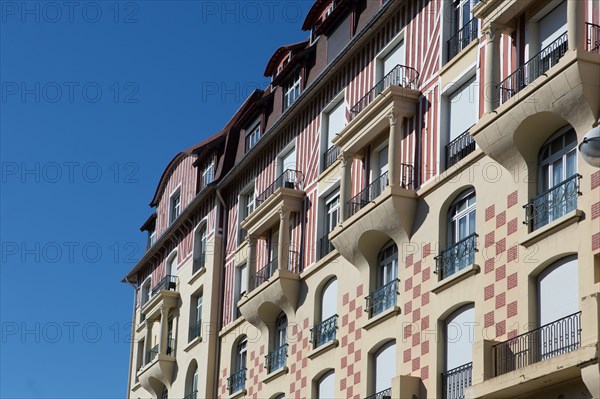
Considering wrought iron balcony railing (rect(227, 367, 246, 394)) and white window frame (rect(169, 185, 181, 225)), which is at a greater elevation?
white window frame (rect(169, 185, 181, 225))

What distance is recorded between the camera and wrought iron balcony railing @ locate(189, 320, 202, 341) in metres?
40.3

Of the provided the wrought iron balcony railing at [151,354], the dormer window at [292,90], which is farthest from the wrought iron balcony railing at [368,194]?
the wrought iron balcony railing at [151,354]

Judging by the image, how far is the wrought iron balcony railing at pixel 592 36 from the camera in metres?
Result: 22.5

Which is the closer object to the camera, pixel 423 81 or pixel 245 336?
pixel 423 81

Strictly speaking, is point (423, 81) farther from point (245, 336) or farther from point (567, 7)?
point (245, 336)

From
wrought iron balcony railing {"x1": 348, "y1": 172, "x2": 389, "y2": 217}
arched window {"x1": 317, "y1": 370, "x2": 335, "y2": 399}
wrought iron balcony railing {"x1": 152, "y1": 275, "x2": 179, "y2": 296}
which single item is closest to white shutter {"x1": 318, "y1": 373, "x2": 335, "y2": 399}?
arched window {"x1": 317, "y1": 370, "x2": 335, "y2": 399}

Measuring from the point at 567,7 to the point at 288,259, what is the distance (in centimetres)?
1330

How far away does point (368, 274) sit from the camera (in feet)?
96.3

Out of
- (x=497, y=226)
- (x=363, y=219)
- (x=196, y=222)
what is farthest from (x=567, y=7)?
(x=196, y=222)

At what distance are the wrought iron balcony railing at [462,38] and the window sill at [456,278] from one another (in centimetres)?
518

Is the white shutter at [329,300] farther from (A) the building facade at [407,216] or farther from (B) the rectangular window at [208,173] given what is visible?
(B) the rectangular window at [208,173]

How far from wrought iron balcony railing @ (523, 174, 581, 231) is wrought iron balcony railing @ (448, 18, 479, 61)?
16.2 feet

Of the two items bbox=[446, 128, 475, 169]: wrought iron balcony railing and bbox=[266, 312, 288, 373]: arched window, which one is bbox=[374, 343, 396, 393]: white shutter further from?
bbox=[266, 312, 288, 373]: arched window

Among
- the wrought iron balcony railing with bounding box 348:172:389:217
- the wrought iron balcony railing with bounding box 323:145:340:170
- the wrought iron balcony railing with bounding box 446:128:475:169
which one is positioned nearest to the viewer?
the wrought iron balcony railing with bounding box 446:128:475:169
